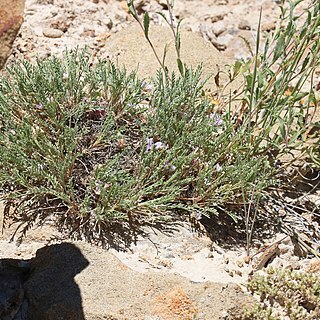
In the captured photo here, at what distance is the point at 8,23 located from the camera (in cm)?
398

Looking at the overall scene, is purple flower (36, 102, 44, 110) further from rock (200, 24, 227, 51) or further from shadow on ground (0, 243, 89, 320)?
rock (200, 24, 227, 51)

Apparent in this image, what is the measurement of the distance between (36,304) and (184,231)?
0.86 m

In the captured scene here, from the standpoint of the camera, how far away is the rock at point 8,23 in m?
3.79

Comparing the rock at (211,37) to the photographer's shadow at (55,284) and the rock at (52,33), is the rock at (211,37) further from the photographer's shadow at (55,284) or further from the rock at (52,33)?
the photographer's shadow at (55,284)

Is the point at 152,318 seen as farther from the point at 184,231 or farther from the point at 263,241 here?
the point at 263,241

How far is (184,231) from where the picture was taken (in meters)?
3.46

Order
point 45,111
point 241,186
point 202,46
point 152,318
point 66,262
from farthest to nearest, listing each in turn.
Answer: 1. point 202,46
2. point 45,111
3. point 241,186
4. point 66,262
5. point 152,318

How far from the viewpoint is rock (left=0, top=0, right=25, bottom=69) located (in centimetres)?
379

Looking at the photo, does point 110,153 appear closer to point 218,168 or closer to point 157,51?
point 218,168

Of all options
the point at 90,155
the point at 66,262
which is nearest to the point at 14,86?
the point at 90,155

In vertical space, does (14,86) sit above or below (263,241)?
above

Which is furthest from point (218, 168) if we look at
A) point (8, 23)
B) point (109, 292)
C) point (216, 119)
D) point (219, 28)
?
point (219, 28)

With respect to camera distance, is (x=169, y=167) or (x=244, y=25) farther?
(x=244, y=25)

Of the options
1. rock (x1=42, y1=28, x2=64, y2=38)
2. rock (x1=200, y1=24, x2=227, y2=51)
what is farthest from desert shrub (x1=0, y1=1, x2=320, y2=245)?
rock (x1=200, y1=24, x2=227, y2=51)
